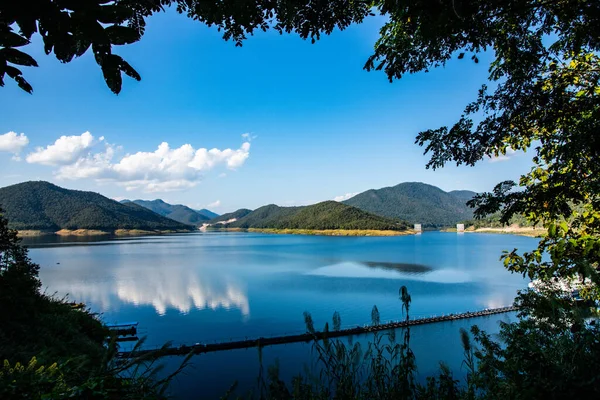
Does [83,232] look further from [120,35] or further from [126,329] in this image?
[120,35]

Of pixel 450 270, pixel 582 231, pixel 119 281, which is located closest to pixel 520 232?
pixel 450 270

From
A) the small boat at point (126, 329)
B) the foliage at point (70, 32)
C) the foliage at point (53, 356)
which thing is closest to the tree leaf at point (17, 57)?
the foliage at point (70, 32)

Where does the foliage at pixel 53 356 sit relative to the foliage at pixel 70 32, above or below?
below

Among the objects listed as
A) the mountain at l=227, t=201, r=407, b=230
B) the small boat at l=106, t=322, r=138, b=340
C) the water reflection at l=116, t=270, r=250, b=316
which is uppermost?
the mountain at l=227, t=201, r=407, b=230

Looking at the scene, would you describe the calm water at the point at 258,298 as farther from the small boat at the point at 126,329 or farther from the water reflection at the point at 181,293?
the small boat at the point at 126,329

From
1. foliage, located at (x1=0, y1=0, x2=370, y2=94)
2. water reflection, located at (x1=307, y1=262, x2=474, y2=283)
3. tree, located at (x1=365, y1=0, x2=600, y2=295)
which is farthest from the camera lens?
water reflection, located at (x1=307, y1=262, x2=474, y2=283)

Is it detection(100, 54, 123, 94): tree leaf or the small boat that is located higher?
detection(100, 54, 123, 94): tree leaf

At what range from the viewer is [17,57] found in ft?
4.41

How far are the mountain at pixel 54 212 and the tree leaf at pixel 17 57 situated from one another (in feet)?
593

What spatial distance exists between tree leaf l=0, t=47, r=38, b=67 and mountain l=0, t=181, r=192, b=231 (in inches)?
7119

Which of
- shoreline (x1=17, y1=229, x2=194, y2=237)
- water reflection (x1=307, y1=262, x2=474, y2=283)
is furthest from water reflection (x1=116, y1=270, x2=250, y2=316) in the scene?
shoreline (x1=17, y1=229, x2=194, y2=237)

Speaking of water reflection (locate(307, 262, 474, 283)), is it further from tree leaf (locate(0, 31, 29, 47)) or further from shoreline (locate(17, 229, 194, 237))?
shoreline (locate(17, 229, 194, 237))

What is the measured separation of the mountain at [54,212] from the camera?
15325 cm

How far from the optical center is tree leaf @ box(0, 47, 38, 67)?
1.33 m
